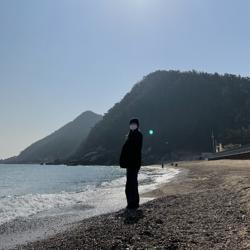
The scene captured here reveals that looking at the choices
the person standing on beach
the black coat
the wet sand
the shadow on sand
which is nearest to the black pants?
the person standing on beach

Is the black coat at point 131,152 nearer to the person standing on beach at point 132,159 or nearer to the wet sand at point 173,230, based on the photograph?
the person standing on beach at point 132,159

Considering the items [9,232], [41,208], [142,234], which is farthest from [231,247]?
[41,208]

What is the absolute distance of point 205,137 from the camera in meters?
196

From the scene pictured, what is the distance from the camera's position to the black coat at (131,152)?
Result: 1360cm

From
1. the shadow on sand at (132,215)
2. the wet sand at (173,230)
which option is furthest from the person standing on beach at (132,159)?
the wet sand at (173,230)

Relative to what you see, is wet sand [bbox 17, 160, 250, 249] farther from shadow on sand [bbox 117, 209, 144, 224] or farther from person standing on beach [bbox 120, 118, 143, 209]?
person standing on beach [bbox 120, 118, 143, 209]

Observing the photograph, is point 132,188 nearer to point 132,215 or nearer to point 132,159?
point 132,159

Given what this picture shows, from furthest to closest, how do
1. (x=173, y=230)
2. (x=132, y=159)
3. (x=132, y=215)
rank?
(x=132, y=159) < (x=132, y=215) < (x=173, y=230)

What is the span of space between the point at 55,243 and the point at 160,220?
2.35 m

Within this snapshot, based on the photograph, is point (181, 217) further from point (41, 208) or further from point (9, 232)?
point (41, 208)

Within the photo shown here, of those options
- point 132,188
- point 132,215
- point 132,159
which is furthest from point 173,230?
point 132,159

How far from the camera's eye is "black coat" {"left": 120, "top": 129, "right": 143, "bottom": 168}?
13.6 meters

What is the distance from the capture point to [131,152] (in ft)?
44.8

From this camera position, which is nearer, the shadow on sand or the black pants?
the shadow on sand
